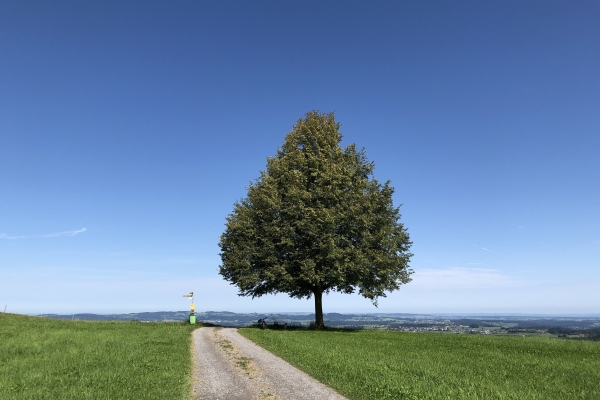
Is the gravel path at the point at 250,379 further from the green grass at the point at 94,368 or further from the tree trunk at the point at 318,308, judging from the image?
the tree trunk at the point at 318,308

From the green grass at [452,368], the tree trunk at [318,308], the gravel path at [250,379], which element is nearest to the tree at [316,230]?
the tree trunk at [318,308]

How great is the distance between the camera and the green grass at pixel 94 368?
1336 cm

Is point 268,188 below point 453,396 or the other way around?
the other way around

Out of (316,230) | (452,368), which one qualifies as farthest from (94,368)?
(316,230)

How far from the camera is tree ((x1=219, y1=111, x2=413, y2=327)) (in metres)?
37.1

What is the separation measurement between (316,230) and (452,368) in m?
20.5

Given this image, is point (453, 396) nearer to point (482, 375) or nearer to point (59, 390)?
point (482, 375)

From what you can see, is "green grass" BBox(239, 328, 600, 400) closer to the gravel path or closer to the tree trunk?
the gravel path

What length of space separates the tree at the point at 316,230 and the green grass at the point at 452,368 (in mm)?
11063

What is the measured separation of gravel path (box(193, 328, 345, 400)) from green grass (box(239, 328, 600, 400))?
30.7 inches

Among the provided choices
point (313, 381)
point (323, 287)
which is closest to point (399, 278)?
point (323, 287)

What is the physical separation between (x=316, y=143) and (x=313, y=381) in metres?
31.5

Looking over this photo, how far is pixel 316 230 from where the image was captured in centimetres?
3684

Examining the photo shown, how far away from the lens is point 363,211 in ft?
127
